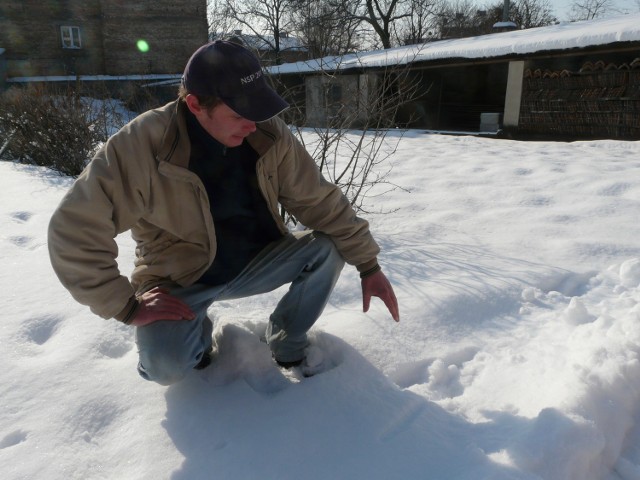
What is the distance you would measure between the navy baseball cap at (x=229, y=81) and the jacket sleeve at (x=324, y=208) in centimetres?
30

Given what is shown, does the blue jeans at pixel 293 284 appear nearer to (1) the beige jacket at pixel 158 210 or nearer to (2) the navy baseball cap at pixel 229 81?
(1) the beige jacket at pixel 158 210

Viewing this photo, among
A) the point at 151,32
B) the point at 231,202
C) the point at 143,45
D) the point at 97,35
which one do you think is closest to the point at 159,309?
the point at 231,202

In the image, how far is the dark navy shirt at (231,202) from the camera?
171cm

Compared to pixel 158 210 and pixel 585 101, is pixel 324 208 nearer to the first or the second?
pixel 158 210

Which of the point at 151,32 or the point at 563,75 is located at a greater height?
the point at 151,32

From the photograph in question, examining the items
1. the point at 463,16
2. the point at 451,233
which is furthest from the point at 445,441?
the point at 463,16

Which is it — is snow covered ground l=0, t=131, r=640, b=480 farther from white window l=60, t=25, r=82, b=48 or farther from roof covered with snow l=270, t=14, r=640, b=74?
white window l=60, t=25, r=82, b=48

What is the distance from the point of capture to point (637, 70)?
30.7 feet

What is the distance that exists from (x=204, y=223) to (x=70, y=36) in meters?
28.2

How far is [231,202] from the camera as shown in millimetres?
1784

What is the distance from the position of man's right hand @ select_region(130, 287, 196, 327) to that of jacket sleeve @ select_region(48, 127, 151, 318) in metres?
0.05

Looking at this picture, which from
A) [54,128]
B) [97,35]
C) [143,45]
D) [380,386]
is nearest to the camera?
[380,386]

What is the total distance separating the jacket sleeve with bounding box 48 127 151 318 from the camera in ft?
4.60

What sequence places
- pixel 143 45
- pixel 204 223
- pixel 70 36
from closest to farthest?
1. pixel 204 223
2. pixel 70 36
3. pixel 143 45
